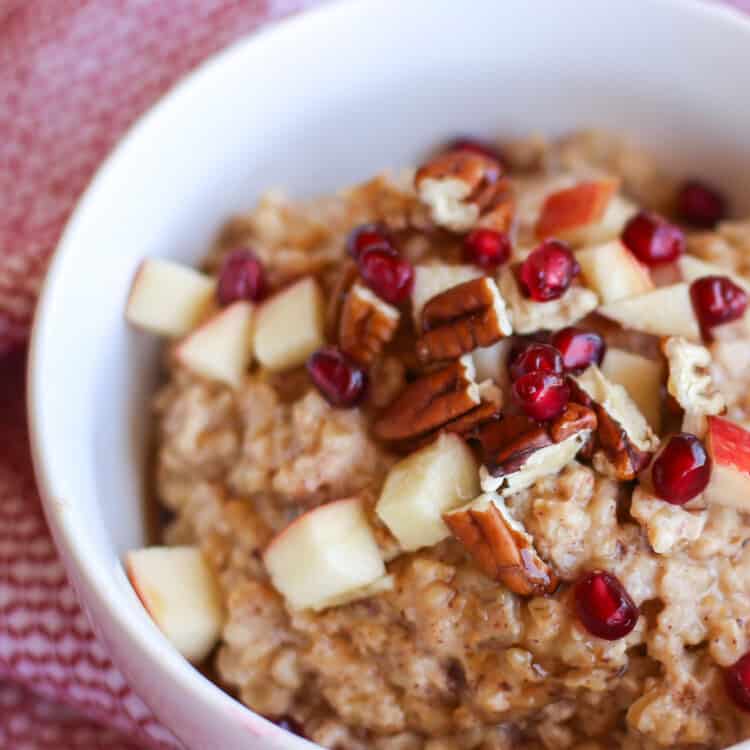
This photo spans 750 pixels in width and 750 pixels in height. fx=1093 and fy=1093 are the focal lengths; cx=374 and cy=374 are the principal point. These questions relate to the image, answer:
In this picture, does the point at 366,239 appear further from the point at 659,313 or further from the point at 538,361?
the point at 659,313

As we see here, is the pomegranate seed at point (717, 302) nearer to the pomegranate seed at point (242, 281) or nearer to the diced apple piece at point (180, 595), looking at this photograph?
the pomegranate seed at point (242, 281)

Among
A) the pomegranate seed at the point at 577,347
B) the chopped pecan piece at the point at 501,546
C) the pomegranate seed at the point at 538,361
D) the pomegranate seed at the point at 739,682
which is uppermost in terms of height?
the pomegranate seed at the point at 538,361

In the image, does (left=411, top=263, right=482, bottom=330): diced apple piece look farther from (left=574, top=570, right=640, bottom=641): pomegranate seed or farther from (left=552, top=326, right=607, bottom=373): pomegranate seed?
(left=574, top=570, right=640, bottom=641): pomegranate seed

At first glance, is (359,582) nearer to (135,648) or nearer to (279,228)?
(135,648)

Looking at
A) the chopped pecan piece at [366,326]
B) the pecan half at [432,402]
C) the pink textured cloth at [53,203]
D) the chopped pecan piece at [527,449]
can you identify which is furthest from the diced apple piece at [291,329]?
the pink textured cloth at [53,203]

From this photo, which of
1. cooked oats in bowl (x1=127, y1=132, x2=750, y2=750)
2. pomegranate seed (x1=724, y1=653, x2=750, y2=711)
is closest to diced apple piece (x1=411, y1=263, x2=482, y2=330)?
cooked oats in bowl (x1=127, y1=132, x2=750, y2=750)

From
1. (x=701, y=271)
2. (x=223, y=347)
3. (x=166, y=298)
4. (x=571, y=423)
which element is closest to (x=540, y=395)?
(x=571, y=423)
